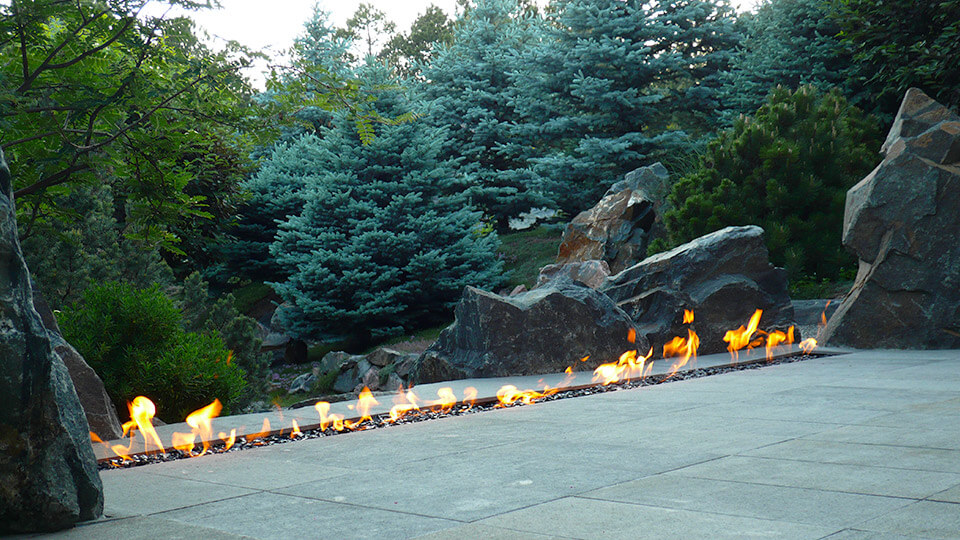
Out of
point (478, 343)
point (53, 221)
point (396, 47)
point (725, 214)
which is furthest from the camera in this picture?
point (396, 47)

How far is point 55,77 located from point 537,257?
1593 cm

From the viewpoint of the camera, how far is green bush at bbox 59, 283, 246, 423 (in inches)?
263

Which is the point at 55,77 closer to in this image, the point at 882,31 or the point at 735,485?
the point at 735,485

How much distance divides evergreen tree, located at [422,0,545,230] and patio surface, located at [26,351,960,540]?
17.6 m

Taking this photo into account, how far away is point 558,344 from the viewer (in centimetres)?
884

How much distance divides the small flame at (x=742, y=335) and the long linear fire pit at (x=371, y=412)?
2.85 ft

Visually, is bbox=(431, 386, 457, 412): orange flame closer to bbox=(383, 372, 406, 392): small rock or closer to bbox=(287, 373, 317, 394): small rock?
bbox=(383, 372, 406, 392): small rock

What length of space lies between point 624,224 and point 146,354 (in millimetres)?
12297

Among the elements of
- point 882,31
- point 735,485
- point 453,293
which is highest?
point 882,31

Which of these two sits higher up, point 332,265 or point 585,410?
point 332,265

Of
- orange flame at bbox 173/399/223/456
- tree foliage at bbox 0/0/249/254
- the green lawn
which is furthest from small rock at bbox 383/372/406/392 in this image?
→ orange flame at bbox 173/399/223/456

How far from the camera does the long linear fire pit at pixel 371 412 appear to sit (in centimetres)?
545

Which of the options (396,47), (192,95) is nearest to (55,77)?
(192,95)

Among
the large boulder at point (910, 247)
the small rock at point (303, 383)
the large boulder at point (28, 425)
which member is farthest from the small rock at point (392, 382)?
the large boulder at point (28, 425)
